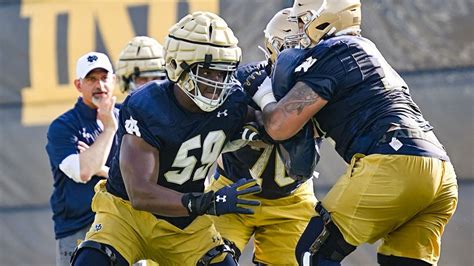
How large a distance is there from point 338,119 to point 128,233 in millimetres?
928

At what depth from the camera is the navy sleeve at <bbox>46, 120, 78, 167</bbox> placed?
15.8 feet

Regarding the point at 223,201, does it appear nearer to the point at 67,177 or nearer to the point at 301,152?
the point at 301,152

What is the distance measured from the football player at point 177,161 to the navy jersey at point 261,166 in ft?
1.34

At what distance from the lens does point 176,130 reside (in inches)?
148

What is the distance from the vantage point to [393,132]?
3605 mm

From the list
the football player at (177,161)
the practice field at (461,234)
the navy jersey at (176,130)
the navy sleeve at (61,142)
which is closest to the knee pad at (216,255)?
the football player at (177,161)

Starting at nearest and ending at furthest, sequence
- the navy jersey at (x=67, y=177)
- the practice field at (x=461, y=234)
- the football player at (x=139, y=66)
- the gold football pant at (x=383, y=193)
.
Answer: the gold football pant at (x=383, y=193) → the navy jersey at (x=67, y=177) → the football player at (x=139, y=66) → the practice field at (x=461, y=234)

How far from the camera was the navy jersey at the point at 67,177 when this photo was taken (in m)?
4.84

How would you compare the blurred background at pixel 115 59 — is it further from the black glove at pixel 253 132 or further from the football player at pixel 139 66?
the black glove at pixel 253 132

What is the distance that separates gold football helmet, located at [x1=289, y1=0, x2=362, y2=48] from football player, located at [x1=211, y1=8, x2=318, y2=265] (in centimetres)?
45

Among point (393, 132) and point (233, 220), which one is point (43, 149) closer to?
point (233, 220)

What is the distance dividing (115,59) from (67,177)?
1671mm

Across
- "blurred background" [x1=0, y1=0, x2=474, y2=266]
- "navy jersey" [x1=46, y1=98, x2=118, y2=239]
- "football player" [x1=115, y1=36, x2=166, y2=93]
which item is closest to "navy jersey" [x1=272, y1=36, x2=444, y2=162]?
"navy jersey" [x1=46, y1=98, x2=118, y2=239]

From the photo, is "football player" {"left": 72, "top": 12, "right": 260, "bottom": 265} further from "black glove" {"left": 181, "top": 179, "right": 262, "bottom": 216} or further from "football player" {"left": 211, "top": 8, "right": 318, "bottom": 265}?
"football player" {"left": 211, "top": 8, "right": 318, "bottom": 265}
